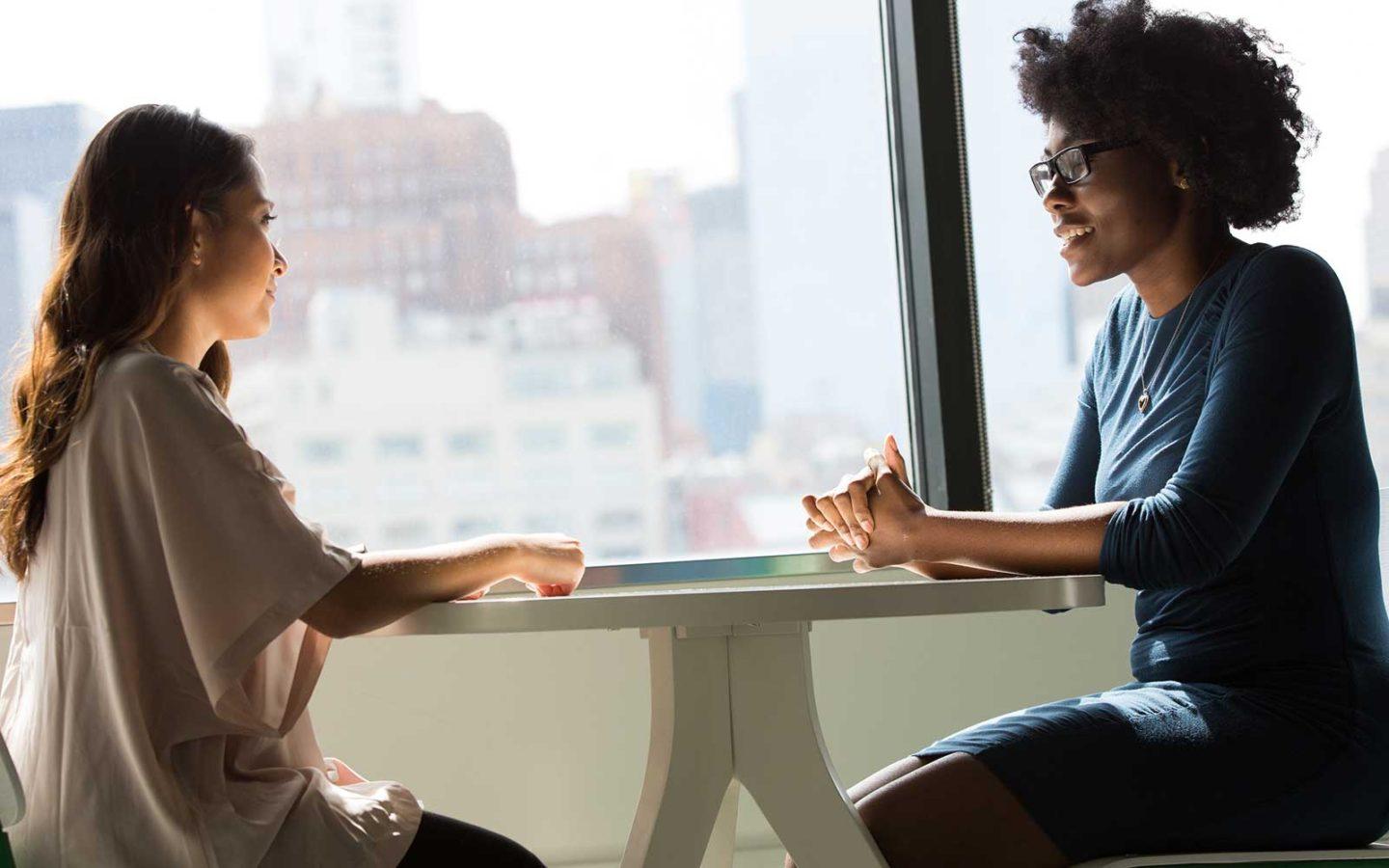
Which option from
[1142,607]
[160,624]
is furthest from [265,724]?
[1142,607]

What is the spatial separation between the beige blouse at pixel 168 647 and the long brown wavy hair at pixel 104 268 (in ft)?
0.16

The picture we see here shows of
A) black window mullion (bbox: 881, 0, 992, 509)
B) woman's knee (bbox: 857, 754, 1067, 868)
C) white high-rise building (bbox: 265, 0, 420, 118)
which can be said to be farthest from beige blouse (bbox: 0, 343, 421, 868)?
black window mullion (bbox: 881, 0, 992, 509)

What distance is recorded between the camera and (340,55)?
105 inches

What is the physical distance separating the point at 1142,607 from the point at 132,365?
1174mm

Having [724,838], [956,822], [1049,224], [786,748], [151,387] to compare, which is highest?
[1049,224]

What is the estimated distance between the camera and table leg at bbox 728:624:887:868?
4.39 feet

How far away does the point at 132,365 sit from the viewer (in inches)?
54.2

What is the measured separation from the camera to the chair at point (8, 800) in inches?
46.2

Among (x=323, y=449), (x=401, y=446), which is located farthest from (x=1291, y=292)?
(x=323, y=449)

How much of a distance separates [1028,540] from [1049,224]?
141 cm

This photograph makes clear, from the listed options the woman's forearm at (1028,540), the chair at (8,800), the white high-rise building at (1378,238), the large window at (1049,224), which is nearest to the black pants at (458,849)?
the chair at (8,800)

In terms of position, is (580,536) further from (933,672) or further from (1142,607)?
(1142,607)

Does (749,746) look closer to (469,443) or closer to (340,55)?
(469,443)

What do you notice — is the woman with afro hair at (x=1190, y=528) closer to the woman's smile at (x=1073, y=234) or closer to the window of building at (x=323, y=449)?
the woman's smile at (x=1073, y=234)
